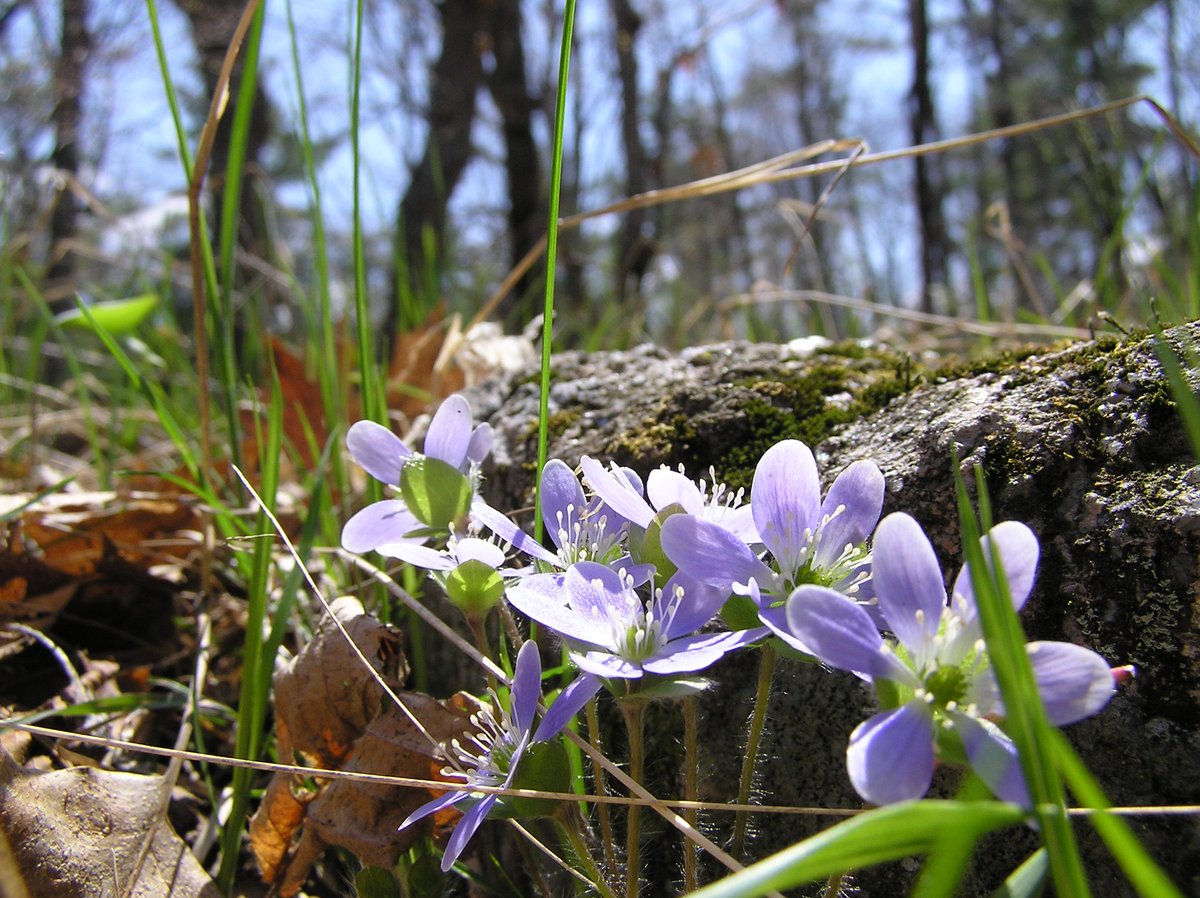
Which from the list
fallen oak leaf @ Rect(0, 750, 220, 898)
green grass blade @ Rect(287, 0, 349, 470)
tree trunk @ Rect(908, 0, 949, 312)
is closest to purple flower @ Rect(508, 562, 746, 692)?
fallen oak leaf @ Rect(0, 750, 220, 898)

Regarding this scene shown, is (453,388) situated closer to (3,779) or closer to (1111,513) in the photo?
(3,779)

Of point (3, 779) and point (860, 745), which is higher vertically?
point (860, 745)

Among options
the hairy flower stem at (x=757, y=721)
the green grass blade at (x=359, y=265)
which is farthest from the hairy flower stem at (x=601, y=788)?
the green grass blade at (x=359, y=265)

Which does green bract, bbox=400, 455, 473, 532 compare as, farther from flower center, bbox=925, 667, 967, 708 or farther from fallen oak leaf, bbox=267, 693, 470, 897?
flower center, bbox=925, 667, 967, 708

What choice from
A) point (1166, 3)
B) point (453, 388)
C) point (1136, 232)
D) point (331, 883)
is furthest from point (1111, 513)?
point (1166, 3)

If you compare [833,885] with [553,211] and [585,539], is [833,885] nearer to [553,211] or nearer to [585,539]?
[585,539]

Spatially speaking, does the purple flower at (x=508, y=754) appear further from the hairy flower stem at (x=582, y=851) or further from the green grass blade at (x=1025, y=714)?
the green grass blade at (x=1025, y=714)

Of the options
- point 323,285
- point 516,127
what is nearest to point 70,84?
point 516,127
